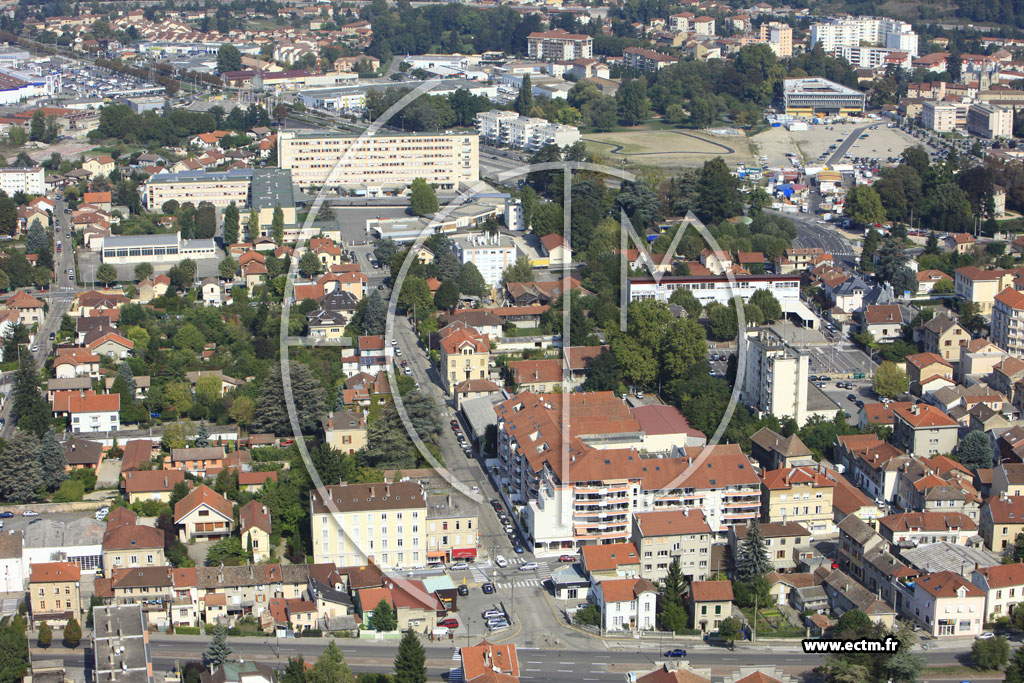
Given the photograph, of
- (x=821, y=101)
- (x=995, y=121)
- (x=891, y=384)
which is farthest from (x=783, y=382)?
(x=821, y=101)

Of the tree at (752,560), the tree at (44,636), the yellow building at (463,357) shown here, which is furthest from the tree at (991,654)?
the tree at (44,636)

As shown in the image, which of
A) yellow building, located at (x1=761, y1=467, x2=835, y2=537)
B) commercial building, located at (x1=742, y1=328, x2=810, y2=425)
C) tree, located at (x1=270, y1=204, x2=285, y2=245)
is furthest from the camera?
tree, located at (x1=270, y1=204, x2=285, y2=245)

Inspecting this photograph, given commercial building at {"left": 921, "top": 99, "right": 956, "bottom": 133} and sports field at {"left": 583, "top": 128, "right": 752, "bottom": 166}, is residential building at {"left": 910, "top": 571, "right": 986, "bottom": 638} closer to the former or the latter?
sports field at {"left": 583, "top": 128, "right": 752, "bottom": 166}

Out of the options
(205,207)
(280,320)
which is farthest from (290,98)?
(280,320)

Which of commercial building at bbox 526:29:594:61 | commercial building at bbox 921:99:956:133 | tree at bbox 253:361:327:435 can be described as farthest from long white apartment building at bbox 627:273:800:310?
commercial building at bbox 526:29:594:61

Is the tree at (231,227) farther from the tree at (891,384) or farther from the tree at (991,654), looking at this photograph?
the tree at (991,654)

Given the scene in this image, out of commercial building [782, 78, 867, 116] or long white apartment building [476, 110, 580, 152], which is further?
commercial building [782, 78, 867, 116]

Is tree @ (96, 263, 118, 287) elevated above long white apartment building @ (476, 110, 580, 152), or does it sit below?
below
